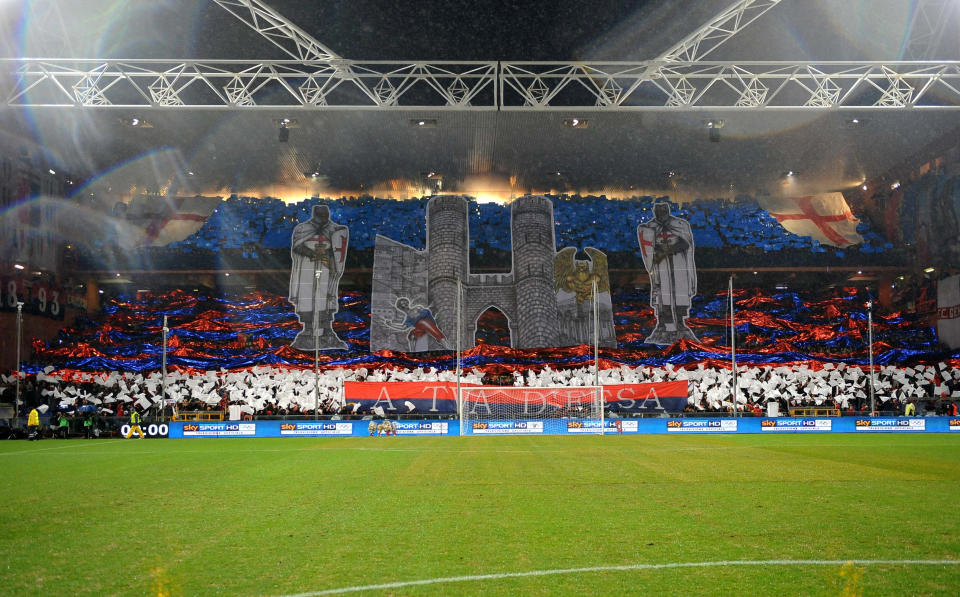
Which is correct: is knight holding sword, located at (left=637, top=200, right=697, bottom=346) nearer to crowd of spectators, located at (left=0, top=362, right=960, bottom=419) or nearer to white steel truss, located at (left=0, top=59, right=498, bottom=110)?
crowd of spectators, located at (left=0, top=362, right=960, bottom=419)

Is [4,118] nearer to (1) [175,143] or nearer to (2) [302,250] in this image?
(1) [175,143]

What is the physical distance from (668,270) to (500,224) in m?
10.5

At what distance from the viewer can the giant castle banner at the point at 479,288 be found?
43781 mm

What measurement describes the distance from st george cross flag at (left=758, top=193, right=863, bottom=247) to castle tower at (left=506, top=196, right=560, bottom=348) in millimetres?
15211

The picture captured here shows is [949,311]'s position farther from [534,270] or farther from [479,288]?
[479,288]

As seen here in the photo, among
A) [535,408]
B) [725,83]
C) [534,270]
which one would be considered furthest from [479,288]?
[725,83]

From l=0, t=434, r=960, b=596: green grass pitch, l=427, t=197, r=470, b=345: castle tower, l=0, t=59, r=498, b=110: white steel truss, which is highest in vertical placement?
l=0, t=59, r=498, b=110: white steel truss

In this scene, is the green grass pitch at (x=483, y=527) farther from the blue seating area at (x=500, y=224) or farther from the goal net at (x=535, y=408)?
the blue seating area at (x=500, y=224)

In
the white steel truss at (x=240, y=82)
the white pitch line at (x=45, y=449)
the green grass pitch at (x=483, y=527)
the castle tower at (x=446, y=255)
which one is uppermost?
the white steel truss at (x=240, y=82)

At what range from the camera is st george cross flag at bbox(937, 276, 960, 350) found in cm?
4122

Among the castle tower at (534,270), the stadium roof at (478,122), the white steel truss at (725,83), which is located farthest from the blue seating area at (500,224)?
the white steel truss at (725,83)

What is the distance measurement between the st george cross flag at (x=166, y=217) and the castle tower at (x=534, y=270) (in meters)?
20.1

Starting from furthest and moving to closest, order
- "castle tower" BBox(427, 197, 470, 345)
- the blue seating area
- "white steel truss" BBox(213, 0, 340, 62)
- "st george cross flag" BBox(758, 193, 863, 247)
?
"st george cross flag" BBox(758, 193, 863, 247), the blue seating area, "castle tower" BBox(427, 197, 470, 345), "white steel truss" BBox(213, 0, 340, 62)

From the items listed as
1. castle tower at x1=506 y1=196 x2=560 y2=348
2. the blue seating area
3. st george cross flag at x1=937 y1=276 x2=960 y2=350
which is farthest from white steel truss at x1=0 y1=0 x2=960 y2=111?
the blue seating area
